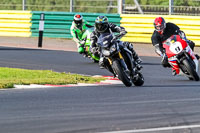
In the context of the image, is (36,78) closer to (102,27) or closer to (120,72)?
(102,27)

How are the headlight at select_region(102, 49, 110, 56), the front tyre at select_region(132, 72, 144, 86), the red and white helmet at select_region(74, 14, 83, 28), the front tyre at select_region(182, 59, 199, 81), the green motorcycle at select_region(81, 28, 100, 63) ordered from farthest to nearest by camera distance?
the red and white helmet at select_region(74, 14, 83, 28), the green motorcycle at select_region(81, 28, 100, 63), the front tyre at select_region(182, 59, 199, 81), the front tyre at select_region(132, 72, 144, 86), the headlight at select_region(102, 49, 110, 56)

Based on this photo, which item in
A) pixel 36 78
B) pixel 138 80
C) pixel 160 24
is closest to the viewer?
pixel 138 80

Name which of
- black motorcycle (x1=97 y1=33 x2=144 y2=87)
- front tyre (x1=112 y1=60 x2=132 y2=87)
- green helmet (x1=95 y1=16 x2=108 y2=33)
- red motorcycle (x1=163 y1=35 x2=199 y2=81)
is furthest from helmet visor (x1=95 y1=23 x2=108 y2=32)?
red motorcycle (x1=163 y1=35 x2=199 y2=81)

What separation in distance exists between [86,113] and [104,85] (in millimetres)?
4009

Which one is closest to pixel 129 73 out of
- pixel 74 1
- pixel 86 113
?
pixel 86 113

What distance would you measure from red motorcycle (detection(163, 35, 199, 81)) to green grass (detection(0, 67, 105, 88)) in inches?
64.9

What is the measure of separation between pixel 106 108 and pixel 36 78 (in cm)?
466

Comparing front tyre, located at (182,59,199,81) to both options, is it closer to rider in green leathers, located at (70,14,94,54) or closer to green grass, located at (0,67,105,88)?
green grass, located at (0,67,105,88)

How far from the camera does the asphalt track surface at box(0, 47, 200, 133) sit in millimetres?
7148

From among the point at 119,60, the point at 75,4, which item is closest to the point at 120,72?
the point at 119,60

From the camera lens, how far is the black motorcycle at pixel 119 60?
460 inches

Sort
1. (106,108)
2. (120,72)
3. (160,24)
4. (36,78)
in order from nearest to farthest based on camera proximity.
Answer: (106,108) → (120,72) → (36,78) → (160,24)

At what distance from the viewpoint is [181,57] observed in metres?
13.2

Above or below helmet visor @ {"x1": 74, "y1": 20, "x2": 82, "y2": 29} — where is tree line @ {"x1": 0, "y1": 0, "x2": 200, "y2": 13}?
above
